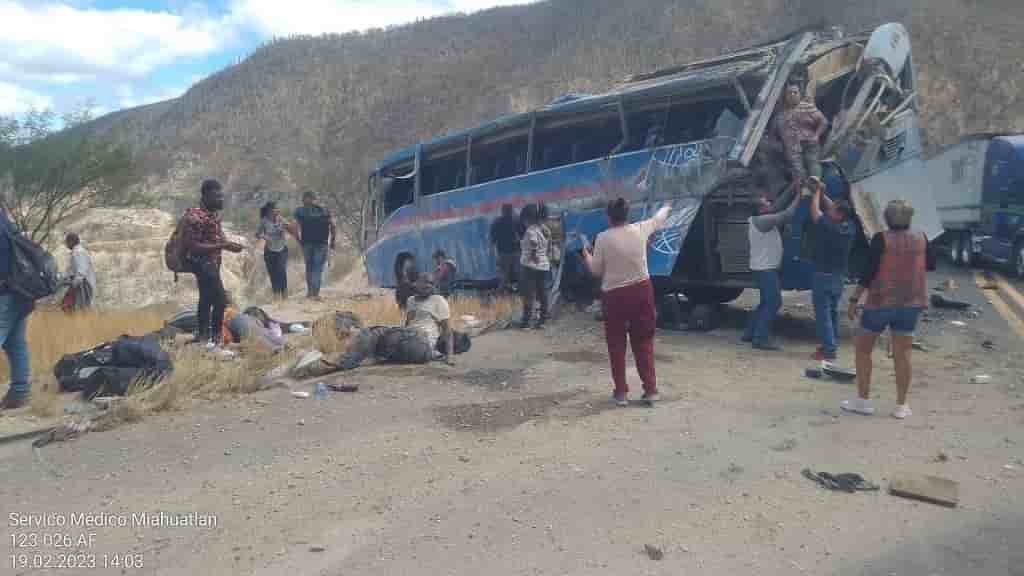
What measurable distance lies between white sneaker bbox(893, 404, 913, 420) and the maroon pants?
1.67m

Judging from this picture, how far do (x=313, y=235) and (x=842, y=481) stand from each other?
1007 centimetres

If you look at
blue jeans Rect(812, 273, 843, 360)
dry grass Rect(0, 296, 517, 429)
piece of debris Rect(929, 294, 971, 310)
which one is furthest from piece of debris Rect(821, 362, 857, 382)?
piece of debris Rect(929, 294, 971, 310)

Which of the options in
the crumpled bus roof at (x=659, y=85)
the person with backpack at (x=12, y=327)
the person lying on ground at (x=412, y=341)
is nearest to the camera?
the person with backpack at (x=12, y=327)

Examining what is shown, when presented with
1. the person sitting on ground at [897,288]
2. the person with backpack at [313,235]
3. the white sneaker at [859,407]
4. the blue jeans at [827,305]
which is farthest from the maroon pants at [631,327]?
→ the person with backpack at [313,235]

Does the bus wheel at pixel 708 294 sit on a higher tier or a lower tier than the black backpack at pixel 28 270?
lower

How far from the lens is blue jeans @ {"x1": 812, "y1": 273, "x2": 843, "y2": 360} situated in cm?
791

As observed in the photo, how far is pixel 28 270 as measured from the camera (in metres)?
6.20

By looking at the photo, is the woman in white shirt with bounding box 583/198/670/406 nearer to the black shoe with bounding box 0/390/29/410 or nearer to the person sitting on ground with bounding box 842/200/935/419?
the person sitting on ground with bounding box 842/200/935/419

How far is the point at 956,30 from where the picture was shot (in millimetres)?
36469

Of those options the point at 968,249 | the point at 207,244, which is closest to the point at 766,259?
the point at 207,244

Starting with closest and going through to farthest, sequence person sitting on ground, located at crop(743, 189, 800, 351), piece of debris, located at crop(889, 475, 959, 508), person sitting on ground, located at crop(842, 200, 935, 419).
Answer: piece of debris, located at crop(889, 475, 959, 508)
person sitting on ground, located at crop(842, 200, 935, 419)
person sitting on ground, located at crop(743, 189, 800, 351)

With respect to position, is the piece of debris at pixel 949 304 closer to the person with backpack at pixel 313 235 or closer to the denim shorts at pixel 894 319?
the denim shorts at pixel 894 319

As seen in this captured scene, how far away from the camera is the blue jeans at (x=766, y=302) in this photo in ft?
28.2

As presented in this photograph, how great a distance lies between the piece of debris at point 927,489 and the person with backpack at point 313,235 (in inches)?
395
